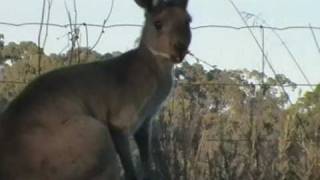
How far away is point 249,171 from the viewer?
28.7 feet

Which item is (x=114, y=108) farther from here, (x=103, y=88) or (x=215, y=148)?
(x=215, y=148)

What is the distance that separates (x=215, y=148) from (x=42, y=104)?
7.41 feet

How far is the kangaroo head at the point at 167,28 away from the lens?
24.0ft

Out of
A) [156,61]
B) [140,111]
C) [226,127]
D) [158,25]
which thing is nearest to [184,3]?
[158,25]

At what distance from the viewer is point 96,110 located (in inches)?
287

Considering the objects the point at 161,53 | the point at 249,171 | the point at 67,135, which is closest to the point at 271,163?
the point at 249,171

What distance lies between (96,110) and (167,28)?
82 cm

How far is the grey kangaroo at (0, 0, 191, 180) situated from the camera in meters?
6.84

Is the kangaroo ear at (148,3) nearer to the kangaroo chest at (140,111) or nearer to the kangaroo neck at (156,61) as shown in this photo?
the kangaroo neck at (156,61)

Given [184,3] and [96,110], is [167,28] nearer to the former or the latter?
[184,3]

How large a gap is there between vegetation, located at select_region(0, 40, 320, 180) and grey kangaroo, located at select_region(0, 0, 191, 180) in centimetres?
84

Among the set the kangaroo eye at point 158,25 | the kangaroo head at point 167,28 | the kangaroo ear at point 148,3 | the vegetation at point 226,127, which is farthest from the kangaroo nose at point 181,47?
the vegetation at point 226,127

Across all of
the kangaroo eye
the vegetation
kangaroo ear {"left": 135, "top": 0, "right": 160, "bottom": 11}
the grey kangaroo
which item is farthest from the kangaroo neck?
the vegetation

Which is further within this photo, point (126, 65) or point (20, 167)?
point (126, 65)
